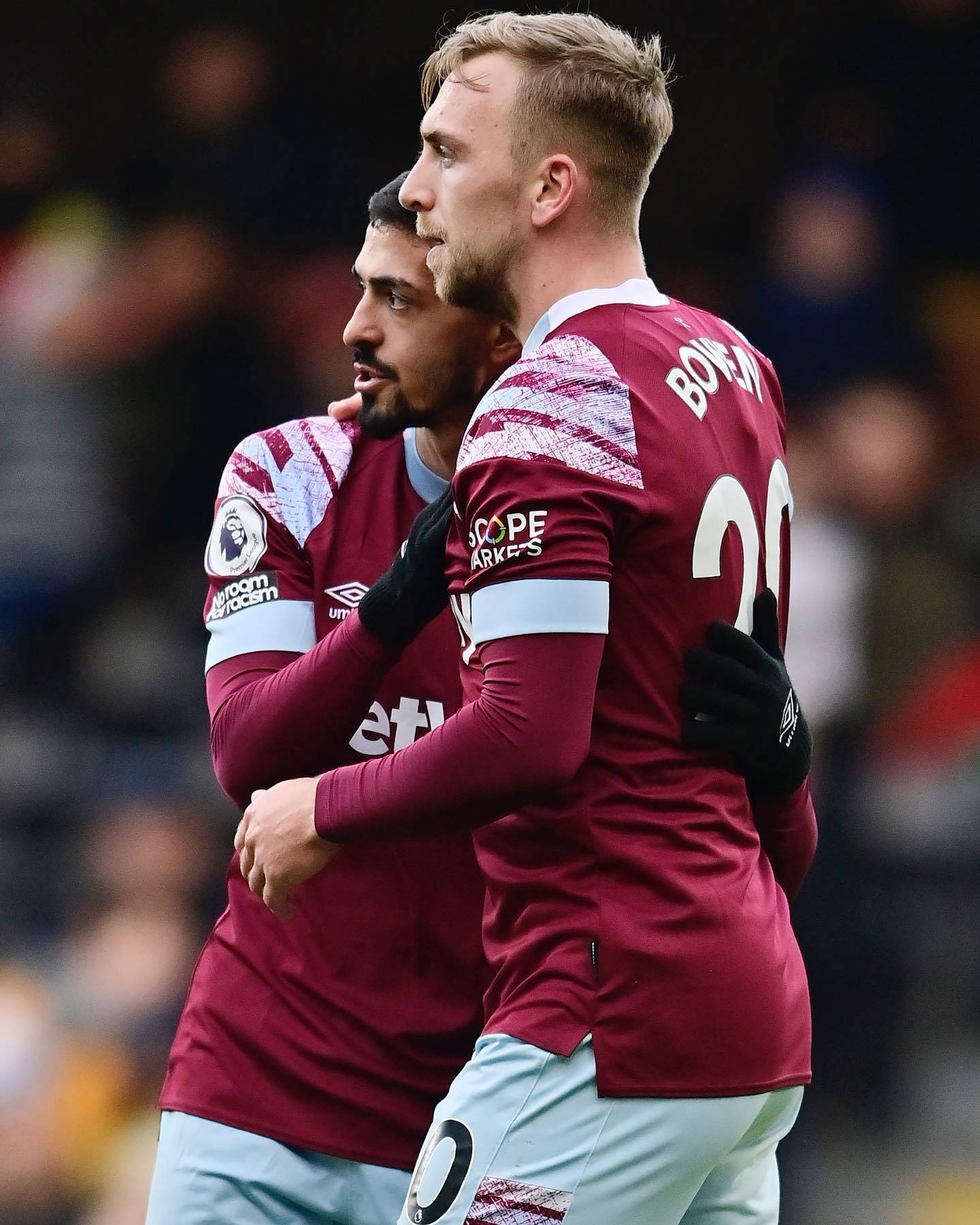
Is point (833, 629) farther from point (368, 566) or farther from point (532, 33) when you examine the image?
point (532, 33)

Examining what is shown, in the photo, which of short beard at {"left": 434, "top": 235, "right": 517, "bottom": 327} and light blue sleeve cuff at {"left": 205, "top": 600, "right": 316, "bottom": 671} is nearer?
short beard at {"left": 434, "top": 235, "right": 517, "bottom": 327}

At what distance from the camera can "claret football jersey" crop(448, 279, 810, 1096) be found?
85.8 inches

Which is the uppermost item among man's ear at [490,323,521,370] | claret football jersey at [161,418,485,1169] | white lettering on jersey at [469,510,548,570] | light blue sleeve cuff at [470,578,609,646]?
man's ear at [490,323,521,370]

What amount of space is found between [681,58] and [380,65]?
4.19ft

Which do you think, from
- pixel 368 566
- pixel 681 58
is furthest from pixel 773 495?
pixel 681 58

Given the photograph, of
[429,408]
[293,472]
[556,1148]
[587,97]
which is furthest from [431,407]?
[556,1148]

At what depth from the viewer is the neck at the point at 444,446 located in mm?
2898

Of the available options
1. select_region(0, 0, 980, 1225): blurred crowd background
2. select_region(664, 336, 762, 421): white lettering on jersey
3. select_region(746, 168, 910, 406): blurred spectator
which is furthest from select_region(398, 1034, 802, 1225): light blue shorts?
select_region(746, 168, 910, 406): blurred spectator

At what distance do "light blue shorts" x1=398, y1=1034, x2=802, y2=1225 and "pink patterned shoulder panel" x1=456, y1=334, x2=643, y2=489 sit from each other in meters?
0.70

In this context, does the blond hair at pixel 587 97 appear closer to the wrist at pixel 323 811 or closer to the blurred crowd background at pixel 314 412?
the wrist at pixel 323 811

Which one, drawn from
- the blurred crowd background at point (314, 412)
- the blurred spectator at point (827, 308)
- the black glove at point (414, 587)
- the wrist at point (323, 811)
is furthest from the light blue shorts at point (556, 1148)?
the blurred spectator at point (827, 308)

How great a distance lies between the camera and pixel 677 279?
7.00 metres

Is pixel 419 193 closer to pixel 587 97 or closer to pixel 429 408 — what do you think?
pixel 587 97

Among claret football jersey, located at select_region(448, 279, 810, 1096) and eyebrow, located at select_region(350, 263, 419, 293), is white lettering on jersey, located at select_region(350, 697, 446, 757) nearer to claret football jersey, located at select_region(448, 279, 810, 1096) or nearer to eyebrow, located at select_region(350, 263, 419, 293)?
claret football jersey, located at select_region(448, 279, 810, 1096)
